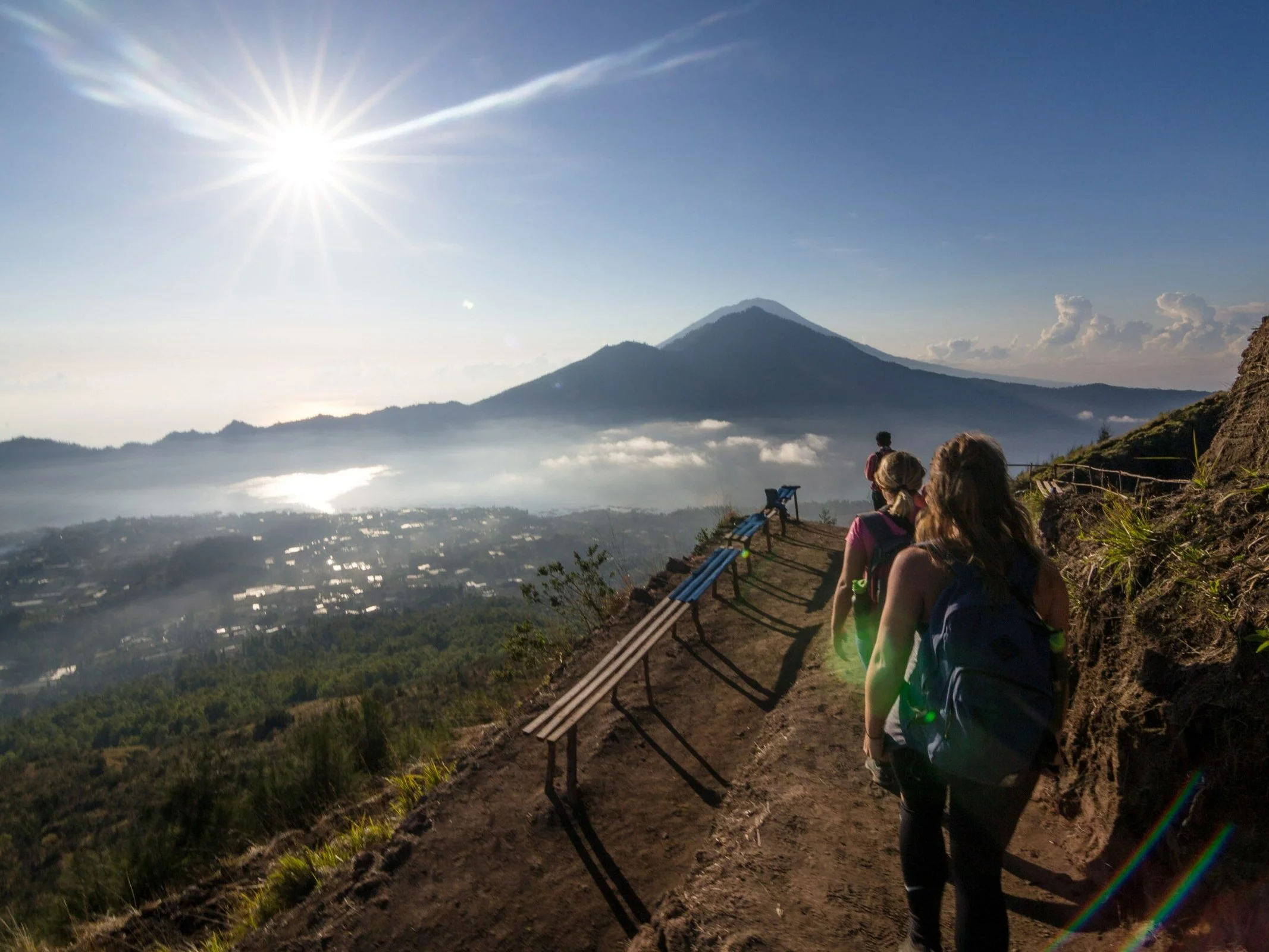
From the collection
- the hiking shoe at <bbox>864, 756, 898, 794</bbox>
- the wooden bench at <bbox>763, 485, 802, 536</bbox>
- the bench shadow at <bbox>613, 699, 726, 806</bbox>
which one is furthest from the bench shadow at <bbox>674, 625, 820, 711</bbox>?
the wooden bench at <bbox>763, 485, 802, 536</bbox>

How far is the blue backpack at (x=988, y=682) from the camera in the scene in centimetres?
157

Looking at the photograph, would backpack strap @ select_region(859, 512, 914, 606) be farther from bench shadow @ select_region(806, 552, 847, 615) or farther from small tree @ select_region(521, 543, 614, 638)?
small tree @ select_region(521, 543, 614, 638)

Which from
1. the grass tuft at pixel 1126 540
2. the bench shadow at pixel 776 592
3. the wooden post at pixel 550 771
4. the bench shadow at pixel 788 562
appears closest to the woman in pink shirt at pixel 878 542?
the grass tuft at pixel 1126 540

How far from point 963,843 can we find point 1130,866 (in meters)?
1.07

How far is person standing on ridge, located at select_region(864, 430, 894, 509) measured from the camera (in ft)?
17.3

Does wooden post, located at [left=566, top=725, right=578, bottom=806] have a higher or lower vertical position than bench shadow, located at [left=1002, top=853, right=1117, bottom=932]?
lower

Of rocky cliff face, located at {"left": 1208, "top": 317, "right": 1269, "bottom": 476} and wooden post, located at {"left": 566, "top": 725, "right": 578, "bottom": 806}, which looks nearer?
rocky cliff face, located at {"left": 1208, "top": 317, "right": 1269, "bottom": 476}

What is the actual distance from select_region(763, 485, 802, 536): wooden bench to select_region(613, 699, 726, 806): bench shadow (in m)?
5.30

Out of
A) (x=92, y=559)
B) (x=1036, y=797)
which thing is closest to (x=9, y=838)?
(x=1036, y=797)

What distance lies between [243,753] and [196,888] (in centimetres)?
2459

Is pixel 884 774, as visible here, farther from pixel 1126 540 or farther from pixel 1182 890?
pixel 1126 540

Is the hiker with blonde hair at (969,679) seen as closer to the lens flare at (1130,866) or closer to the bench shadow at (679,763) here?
the lens flare at (1130,866)

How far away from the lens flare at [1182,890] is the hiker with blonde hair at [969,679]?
63 centimetres

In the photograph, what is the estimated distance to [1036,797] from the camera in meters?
3.04
